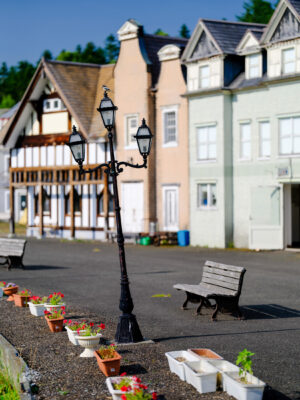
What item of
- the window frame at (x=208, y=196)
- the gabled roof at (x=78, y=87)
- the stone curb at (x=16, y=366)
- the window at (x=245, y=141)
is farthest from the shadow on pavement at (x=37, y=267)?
the gabled roof at (x=78, y=87)

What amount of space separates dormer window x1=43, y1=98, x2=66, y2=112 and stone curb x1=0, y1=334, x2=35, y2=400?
30335mm

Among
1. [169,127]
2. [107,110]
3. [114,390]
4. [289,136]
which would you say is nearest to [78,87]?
[169,127]

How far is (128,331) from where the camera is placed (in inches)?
456

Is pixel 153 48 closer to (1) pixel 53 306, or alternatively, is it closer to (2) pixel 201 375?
(1) pixel 53 306

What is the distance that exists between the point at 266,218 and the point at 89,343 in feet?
65.4

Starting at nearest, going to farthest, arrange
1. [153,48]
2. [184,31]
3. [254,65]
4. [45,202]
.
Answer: [254,65]
[153,48]
[45,202]
[184,31]

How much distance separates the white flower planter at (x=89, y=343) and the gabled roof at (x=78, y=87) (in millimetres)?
26949

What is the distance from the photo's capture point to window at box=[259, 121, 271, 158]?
1196 inches

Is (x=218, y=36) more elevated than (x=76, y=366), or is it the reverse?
(x=218, y=36)

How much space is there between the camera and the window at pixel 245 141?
31.3m

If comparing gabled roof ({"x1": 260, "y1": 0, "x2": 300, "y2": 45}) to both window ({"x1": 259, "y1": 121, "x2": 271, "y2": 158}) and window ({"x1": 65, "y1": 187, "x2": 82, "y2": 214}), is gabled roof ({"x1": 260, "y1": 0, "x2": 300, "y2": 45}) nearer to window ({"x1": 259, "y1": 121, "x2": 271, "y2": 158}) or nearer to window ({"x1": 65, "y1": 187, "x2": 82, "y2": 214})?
window ({"x1": 259, "y1": 121, "x2": 271, "y2": 158})

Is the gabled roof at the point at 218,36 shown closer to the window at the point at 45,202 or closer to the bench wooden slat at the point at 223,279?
the window at the point at 45,202

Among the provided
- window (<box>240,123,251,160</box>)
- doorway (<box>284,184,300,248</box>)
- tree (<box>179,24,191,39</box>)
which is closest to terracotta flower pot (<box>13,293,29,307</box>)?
doorway (<box>284,184,300,248</box>)

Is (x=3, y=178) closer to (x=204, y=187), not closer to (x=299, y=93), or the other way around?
(x=204, y=187)
